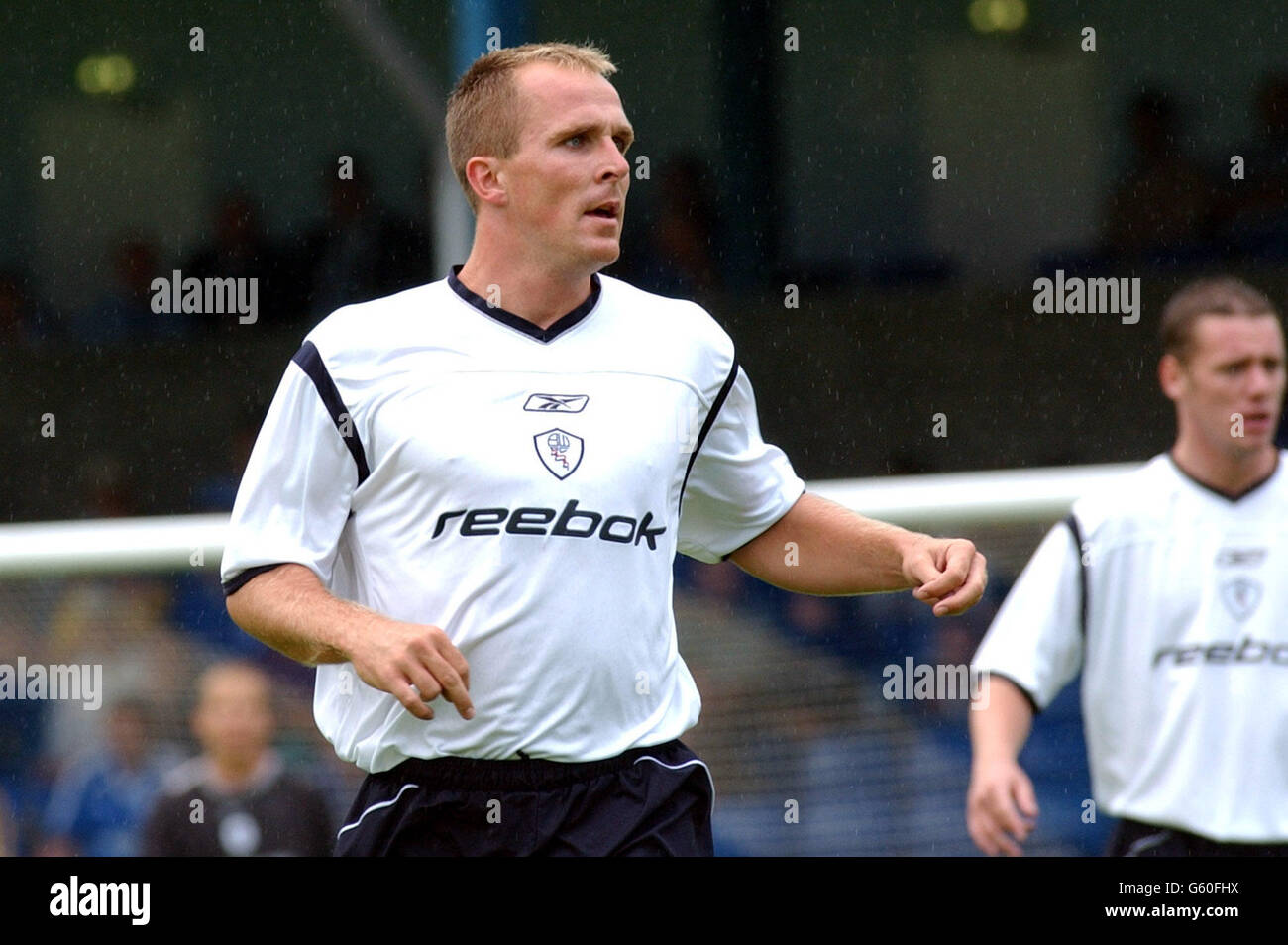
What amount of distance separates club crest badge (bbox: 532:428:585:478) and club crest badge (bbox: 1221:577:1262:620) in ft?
5.77

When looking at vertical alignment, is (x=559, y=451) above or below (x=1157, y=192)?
below

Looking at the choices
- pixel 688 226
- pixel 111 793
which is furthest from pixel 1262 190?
pixel 111 793

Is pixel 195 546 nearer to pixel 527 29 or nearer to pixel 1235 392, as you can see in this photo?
pixel 527 29

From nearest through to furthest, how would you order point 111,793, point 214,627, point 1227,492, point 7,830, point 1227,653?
point 1227,653 → point 1227,492 → point 111,793 → point 7,830 → point 214,627

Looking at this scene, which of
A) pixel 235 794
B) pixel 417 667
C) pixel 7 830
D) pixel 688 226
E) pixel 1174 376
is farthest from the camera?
pixel 688 226

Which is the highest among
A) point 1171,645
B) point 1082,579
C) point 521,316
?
point 521,316

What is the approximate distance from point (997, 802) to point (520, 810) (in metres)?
1.11

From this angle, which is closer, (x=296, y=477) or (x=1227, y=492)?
(x=296, y=477)

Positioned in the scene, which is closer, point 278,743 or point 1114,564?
point 1114,564

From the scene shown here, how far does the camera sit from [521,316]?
2.73m

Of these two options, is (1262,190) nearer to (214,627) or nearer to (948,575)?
(214,627)

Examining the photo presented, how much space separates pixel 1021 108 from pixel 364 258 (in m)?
2.89

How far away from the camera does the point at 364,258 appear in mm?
7277
